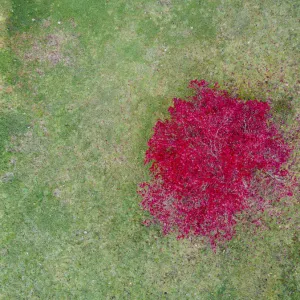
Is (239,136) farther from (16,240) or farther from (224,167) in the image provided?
(16,240)

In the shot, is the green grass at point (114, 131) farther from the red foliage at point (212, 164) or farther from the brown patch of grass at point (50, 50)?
the red foliage at point (212, 164)

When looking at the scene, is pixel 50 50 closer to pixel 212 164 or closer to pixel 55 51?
pixel 55 51

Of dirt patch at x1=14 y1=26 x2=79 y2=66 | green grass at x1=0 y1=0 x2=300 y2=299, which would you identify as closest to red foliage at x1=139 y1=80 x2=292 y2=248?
green grass at x1=0 y1=0 x2=300 y2=299

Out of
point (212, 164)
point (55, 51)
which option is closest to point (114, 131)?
point (55, 51)

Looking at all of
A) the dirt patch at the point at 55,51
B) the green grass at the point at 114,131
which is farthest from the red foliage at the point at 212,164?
the dirt patch at the point at 55,51

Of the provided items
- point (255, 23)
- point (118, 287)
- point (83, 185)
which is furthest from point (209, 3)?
point (118, 287)

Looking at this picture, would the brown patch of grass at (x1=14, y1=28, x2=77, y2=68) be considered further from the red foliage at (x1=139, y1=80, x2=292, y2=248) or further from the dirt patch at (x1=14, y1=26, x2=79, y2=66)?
the red foliage at (x1=139, y1=80, x2=292, y2=248)

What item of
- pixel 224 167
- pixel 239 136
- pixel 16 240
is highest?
pixel 239 136
